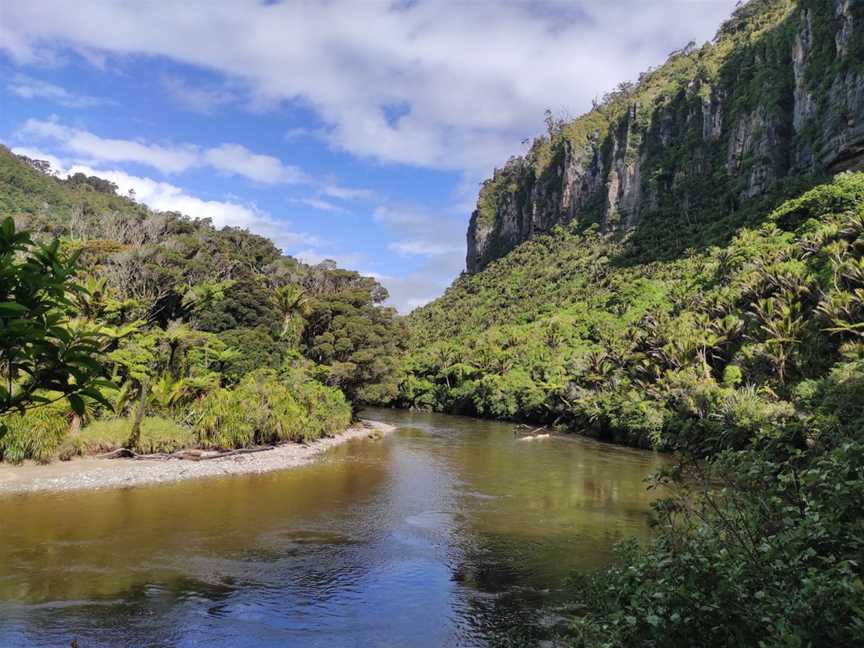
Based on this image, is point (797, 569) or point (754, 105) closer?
point (797, 569)

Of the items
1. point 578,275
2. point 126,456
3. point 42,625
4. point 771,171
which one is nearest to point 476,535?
point 42,625

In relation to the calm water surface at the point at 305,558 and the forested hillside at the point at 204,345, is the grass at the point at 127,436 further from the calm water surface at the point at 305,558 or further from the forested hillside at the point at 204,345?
the calm water surface at the point at 305,558

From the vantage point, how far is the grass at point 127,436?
27.5 metres

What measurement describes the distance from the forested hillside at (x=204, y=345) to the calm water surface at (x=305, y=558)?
429 centimetres

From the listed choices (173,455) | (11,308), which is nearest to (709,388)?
(173,455)

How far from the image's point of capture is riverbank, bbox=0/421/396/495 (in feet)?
75.8

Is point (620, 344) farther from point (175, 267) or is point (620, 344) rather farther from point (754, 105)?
point (754, 105)

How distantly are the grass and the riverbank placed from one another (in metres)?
0.89

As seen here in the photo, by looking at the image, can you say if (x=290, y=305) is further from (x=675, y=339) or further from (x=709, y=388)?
(x=709, y=388)

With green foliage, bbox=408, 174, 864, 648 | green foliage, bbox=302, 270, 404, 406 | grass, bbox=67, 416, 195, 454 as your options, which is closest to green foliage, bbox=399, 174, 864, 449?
green foliage, bbox=408, 174, 864, 648

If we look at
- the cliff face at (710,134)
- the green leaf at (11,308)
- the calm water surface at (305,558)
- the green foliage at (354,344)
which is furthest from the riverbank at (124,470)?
the cliff face at (710,134)

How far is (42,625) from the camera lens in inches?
464

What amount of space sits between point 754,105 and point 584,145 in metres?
57.9

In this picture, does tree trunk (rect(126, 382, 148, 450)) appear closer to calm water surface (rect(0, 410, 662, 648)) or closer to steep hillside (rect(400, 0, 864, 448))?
calm water surface (rect(0, 410, 662, 648))
